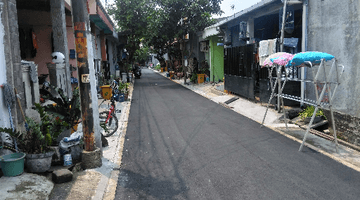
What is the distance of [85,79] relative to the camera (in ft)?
19.3

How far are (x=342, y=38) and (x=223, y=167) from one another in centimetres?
611

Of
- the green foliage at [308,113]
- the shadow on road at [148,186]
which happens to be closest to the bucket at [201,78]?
the green foliage at [308,113]

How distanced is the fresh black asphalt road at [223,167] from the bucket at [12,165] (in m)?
1.67

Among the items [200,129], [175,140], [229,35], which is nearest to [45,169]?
[175,140]

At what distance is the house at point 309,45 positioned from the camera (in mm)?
8516

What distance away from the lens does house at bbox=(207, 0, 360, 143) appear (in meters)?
8.52

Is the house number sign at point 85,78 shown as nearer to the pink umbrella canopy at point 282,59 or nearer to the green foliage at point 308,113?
the pink umbrella canopy at point 282,59

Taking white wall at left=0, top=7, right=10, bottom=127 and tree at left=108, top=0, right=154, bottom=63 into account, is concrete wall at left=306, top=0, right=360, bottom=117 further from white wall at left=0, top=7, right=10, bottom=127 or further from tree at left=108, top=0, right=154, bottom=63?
tree at left=108, top=0, right=154, bottom=63

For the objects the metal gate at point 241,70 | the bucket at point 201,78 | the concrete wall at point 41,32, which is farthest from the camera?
the bucket at point 201,78

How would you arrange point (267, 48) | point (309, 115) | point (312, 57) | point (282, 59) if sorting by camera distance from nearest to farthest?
point (312, 57), point (282, 59), point (309, 115), point (267, 48)

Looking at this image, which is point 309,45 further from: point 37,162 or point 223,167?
point 37,162

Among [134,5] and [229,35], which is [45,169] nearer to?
[229,35]

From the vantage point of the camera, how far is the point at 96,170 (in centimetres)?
588

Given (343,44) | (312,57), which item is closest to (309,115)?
(343,44)
